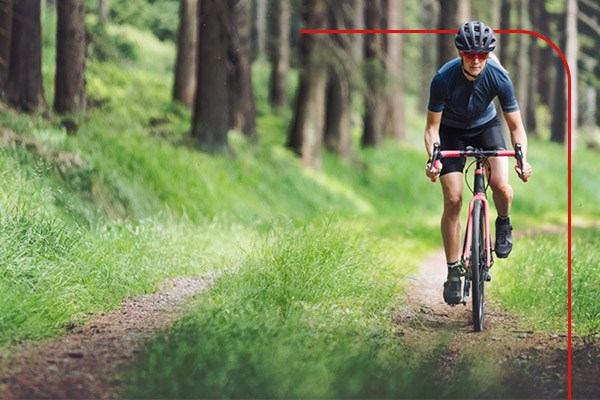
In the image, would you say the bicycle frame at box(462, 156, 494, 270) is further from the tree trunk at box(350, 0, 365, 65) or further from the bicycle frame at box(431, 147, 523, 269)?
the tree trunk at box(350, 0, 365, 65)

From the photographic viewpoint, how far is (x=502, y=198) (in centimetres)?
830

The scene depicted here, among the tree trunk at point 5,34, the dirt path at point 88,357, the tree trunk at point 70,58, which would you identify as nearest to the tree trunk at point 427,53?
the tree trunk at point 70,58

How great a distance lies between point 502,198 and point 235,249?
11.6 ft

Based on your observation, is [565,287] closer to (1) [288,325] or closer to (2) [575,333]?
(2) [575,333]

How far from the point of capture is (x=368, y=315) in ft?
26.7

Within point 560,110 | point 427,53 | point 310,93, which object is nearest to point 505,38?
point 560,110

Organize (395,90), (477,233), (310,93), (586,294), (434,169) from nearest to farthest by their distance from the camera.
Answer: (434,169) < (477,233) < (586,294) < (310,93) < (395,90)

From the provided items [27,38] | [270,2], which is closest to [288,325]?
[27,38]

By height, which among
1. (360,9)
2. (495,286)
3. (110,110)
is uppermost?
(360,9)

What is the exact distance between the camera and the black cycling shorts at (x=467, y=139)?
815cm

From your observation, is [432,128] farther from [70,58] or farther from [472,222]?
[70,58]

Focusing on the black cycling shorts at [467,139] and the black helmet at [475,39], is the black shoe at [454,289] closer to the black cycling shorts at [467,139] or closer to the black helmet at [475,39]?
the black cycling shorts at [467,139]

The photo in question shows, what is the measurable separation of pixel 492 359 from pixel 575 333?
1.32 meters

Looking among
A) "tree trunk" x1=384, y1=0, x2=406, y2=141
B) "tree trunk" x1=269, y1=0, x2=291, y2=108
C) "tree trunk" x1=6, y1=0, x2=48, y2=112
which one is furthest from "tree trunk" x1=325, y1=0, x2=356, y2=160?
"tree trunk" x1=6, y1=0, x2=48, y2=112
